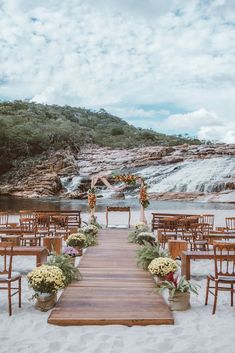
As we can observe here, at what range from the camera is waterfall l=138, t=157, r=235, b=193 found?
37.4 m

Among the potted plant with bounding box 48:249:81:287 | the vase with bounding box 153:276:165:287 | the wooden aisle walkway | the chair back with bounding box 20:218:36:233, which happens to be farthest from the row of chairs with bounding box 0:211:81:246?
the vase with bounding box 153:276:165:287

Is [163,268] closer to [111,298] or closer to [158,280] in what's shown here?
[158,280]

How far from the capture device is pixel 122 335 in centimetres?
479

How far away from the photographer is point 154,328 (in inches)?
198

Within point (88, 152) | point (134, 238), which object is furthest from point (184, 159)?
point (134, 238)

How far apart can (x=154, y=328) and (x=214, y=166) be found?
3757cm

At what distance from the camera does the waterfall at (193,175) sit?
1474 inches

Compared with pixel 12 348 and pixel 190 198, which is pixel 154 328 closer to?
pixel 12 348

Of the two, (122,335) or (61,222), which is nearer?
(122,335)

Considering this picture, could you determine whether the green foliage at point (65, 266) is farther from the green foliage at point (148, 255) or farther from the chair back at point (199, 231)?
the chair back at point (199, 231)

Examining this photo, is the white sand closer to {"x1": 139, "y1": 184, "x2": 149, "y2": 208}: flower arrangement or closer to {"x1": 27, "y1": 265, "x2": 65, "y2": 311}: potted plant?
{"x1": 27, "y1": 265, "x2": 65, "y2": 311}: potted plant

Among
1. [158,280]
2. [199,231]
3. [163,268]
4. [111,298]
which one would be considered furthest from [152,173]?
[111,298]

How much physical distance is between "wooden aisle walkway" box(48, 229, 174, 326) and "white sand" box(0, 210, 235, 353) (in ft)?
0.40

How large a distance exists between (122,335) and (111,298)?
1.36 meters
